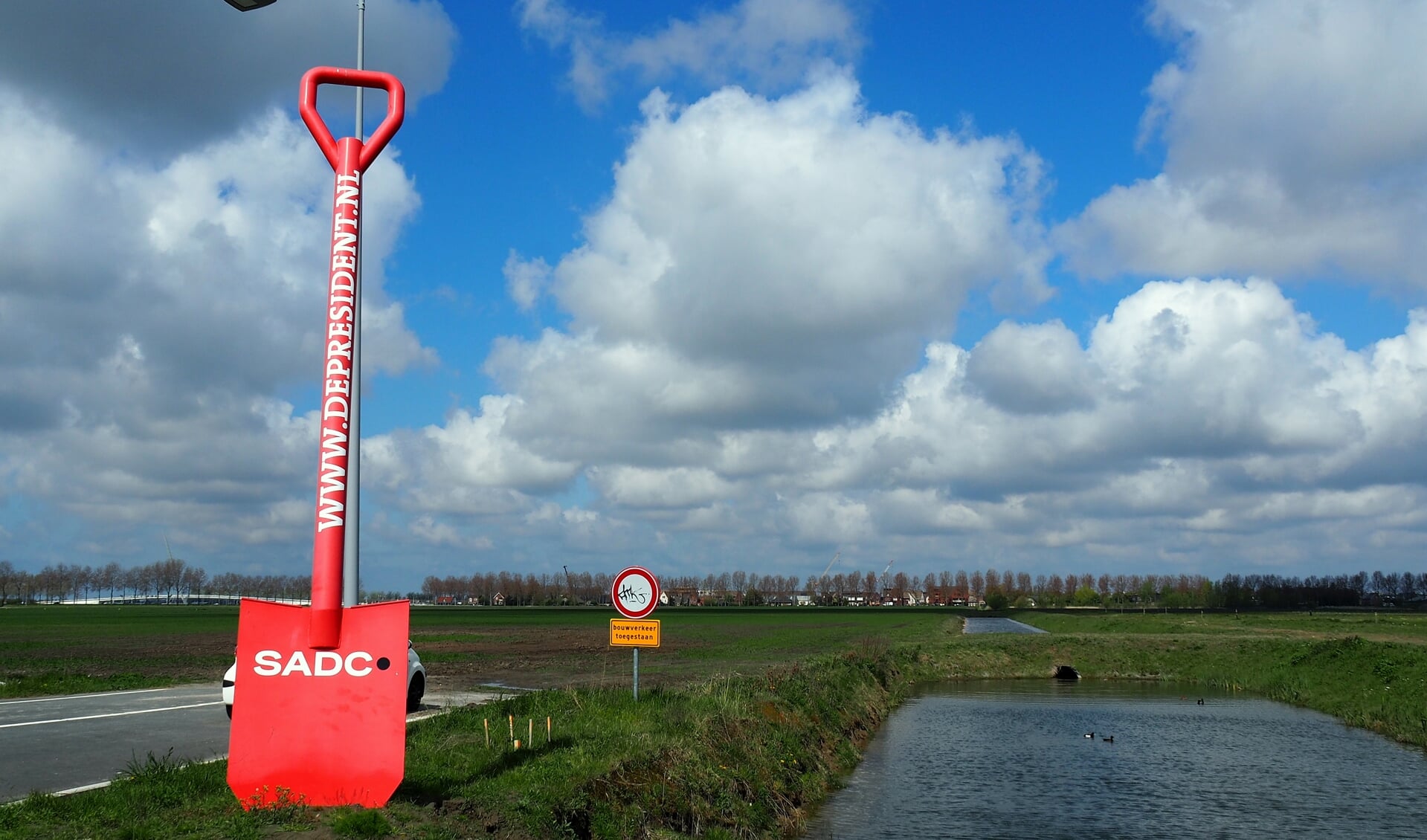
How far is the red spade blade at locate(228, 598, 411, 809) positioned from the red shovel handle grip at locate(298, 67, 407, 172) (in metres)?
5.32

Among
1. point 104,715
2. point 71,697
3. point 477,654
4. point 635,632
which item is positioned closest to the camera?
point 104,715

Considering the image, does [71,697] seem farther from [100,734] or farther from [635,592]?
[635,592]

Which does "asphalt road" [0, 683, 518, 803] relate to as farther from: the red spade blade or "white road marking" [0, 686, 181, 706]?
the red spade blade

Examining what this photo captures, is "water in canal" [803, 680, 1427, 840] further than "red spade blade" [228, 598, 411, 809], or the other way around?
"water in canal" [803, 680, 1427, 840]

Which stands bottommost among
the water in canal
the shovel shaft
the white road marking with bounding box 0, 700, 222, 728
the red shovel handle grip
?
the water in canal

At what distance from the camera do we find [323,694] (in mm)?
10812

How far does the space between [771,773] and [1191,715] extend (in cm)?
2595

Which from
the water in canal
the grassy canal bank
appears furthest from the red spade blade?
the water in canal

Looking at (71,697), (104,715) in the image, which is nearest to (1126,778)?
(104,715)

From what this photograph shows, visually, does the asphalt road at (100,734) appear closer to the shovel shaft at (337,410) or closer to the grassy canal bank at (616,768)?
the grassy canal bank at (616,768)

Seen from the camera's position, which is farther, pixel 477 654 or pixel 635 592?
pixel 477 654

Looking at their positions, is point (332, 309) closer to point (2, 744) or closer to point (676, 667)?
point (2, 744)

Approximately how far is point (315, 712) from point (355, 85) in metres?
7.64

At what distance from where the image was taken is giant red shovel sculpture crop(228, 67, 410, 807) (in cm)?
1062
